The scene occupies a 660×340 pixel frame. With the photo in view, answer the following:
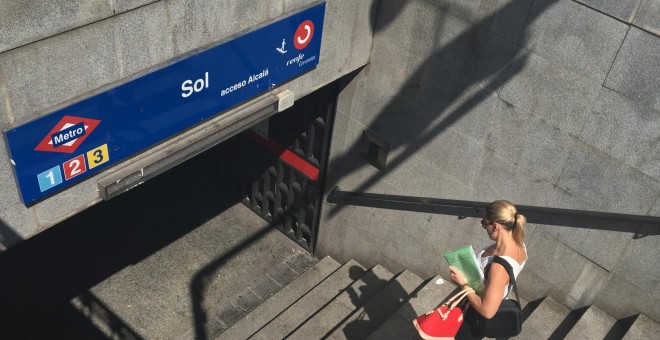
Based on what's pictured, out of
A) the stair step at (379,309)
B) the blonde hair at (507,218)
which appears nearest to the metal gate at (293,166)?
the stair step at (379,309)

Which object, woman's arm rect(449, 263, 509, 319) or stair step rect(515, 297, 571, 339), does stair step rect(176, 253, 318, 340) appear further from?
woman's arm rect(449, 263, 509, 319)

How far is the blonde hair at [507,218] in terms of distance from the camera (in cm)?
532

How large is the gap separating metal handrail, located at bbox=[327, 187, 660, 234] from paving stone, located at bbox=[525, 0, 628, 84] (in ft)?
4.38

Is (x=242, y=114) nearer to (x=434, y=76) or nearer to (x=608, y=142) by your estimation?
(x=434, y=76)

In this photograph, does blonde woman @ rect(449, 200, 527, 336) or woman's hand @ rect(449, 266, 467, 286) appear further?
woman's hand @ rect(449, 266, 467, 286)

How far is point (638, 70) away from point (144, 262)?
7214 mm

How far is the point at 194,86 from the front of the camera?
6.18 meters

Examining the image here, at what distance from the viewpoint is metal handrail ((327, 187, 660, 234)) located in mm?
6621

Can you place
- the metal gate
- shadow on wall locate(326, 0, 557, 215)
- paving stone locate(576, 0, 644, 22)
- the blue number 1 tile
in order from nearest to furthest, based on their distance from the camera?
the blue number 1 tile < paving stone locate(576, 0, 644, 22) < shadow on wall locate(326, 0, 557, 215) < the metal gate

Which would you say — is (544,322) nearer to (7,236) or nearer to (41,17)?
(7,236)

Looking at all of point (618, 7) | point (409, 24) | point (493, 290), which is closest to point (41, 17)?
point (493, 290)

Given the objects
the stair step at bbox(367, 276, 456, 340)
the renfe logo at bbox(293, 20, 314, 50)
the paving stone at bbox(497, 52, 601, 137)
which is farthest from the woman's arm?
the renfe logo at bbox(293, 20, 314, 50)

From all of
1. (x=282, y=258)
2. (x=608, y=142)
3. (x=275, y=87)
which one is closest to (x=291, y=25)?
(x=275, y=87)

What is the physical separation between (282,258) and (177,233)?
165cm
